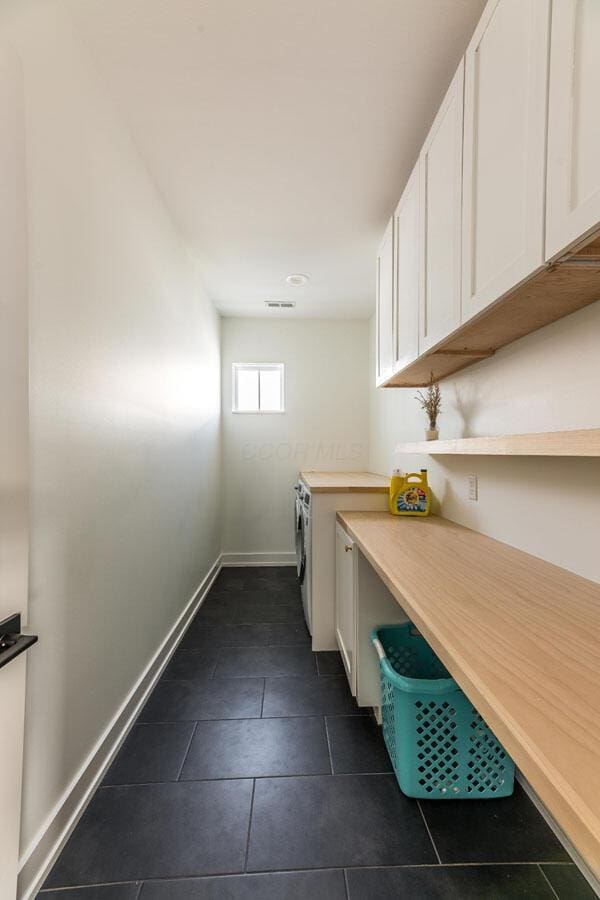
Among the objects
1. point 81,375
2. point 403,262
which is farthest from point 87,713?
point 403,262

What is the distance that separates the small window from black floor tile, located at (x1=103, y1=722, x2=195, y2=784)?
9.66 feet

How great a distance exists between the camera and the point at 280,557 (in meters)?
4.02

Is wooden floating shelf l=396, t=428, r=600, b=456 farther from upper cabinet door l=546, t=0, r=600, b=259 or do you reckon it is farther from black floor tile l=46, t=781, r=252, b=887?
black floor tile l=46, t=781, r=252, b=887

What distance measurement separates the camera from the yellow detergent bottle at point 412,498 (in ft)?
7.00

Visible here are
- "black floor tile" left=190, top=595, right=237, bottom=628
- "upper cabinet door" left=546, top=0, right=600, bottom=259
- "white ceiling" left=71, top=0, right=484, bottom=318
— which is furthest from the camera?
"black floor tile" left=190, top=595, right=237, bottom=628

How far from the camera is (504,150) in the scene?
96cm

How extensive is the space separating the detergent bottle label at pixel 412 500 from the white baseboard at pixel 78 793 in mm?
1571

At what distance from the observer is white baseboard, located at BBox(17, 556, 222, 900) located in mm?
1039

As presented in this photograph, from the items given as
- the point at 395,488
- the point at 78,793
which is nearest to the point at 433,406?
the point at 395,488

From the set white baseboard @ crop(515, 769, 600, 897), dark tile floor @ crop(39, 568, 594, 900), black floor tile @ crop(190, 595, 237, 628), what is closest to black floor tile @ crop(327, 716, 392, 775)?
dark tile floor @ crop(39, 568, 594, 900)

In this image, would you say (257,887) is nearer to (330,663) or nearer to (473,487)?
(330,663)

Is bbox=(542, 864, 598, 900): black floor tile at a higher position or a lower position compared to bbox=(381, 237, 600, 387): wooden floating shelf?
lower

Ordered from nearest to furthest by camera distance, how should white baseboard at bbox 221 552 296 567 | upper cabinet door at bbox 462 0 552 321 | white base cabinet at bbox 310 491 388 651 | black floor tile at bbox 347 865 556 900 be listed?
upper cabinet door at bbox 462 0 552 321 → black floor tile at bbox 347 865 556 900 → white base cabinet at bbox 310 491 388 651 → white baseboard at bbox 221 552 296 567

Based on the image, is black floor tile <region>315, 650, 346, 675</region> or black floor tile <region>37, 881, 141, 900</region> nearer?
black floor tile <region>37, 881, 141, 900</region>
